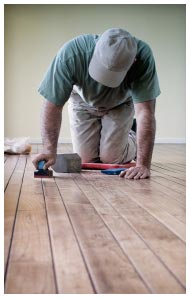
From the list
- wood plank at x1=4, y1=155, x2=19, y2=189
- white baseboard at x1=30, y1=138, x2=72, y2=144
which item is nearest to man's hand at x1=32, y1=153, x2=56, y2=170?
wood plank at x1=4, y1=155, x2=19, y2=189

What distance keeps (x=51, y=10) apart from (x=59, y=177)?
569 cm

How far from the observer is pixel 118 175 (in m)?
3.10

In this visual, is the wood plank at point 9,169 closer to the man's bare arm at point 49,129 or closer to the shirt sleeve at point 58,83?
the man's bare arm at point 49,129

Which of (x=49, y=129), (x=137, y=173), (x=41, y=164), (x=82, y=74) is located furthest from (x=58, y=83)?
(x=137, y=173)

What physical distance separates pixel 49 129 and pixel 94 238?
1.46 meters

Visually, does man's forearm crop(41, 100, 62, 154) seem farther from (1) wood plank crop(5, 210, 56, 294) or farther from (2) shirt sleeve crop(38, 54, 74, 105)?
(1) wood plank crop(5, 210, 56, 294)

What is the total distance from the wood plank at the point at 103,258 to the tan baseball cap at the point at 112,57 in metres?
1.04

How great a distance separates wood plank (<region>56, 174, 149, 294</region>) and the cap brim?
3.43ft

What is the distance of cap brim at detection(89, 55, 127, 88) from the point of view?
2619 mm

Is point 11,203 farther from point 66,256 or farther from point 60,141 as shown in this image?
point 60,141

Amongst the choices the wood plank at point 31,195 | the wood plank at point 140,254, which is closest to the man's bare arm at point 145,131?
the wood plank at point 31,195

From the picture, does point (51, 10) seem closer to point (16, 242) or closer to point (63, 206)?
point (63, 206)

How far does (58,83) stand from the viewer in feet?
9.11

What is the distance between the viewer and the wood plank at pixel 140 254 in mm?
1060
